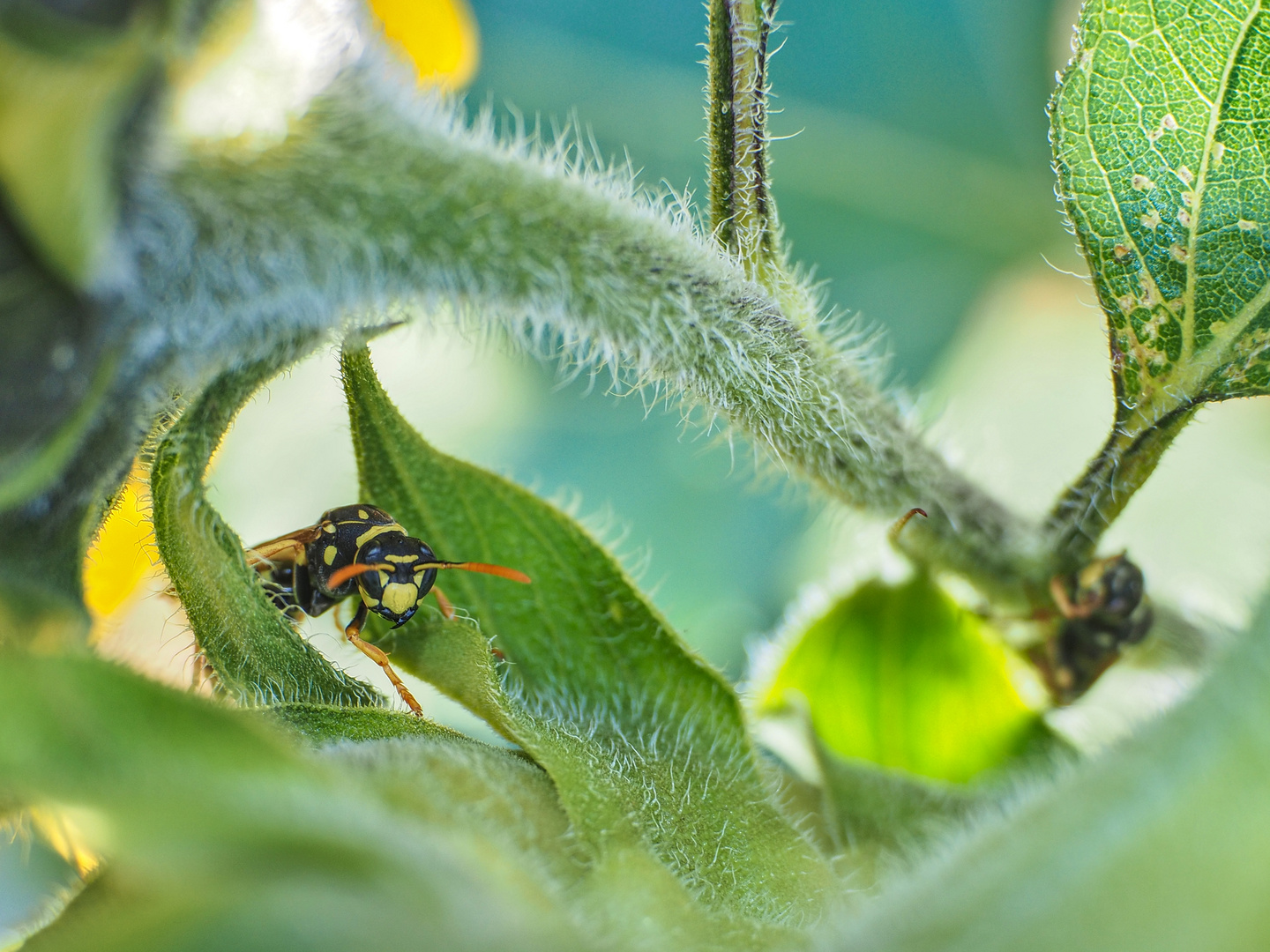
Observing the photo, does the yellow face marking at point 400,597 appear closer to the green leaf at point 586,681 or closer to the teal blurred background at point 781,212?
the green leaf at point 586,681

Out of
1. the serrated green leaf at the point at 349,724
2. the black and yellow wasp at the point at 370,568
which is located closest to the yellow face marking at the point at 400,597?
the black and yellow wasp at the point at 370,568

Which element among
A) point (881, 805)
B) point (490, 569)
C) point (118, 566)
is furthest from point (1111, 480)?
point (118, 566)

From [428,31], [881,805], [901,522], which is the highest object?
[428,31]

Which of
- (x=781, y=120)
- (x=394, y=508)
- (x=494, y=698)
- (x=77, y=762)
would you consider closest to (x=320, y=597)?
(x=394, y=508)

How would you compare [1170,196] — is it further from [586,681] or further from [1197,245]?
[586,681]

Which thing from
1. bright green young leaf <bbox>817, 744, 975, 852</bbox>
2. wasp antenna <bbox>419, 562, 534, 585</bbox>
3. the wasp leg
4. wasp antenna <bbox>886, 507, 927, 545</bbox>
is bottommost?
the wasp leg

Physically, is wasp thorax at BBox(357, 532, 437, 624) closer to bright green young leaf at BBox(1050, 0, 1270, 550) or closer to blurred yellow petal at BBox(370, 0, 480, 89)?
bright green young leaf at BBox(1050, 0, 1270, 550)

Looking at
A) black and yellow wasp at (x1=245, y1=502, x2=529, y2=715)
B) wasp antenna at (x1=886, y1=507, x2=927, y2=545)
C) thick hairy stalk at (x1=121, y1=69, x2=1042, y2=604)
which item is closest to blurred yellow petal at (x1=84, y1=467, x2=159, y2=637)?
black and yellow wasp at (x1=245, y1=502, x2=529, y2=715)
